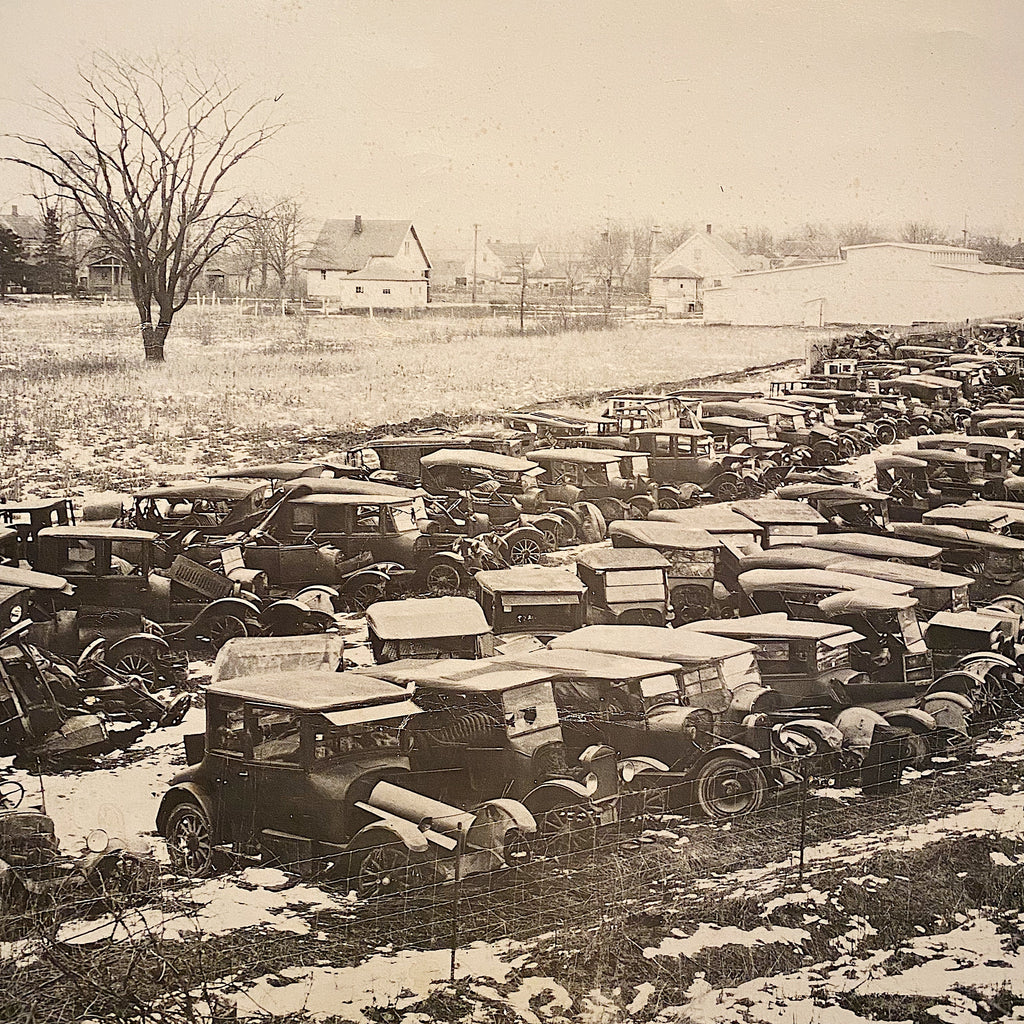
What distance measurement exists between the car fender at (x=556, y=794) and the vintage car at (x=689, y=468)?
3045 millimetres

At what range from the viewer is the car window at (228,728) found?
4.00 metres

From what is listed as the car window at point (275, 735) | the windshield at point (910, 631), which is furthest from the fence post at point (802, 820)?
the car window at point (275, 735)

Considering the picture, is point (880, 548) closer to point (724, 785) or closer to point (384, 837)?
point (724, 785)

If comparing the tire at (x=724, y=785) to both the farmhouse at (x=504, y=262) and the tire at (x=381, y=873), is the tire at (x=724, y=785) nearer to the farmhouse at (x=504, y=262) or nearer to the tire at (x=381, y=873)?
the tire at (x=381, y=873)

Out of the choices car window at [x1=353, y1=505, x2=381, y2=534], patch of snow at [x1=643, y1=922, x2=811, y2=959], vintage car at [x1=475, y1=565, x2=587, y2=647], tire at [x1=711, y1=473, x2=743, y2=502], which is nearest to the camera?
patch of snow at [x1=643, y1=922, x2=811, y2=959]

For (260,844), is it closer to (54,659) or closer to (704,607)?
(54,659)

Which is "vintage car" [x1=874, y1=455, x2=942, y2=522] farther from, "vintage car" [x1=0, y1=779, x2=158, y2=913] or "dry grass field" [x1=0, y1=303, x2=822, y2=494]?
"vintage car" [x1=0, y1=779, x2=158, y2=913]

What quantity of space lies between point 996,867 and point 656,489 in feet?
10.2

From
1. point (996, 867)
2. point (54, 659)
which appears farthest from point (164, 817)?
point (996, 867)

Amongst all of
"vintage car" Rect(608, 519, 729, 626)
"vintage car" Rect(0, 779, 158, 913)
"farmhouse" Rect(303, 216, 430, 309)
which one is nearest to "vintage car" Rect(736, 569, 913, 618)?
"vintage car" Rect(608, 519, 729, 626)

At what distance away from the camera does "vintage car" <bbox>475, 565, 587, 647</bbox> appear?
5035 millimetres

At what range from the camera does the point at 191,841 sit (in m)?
3.99

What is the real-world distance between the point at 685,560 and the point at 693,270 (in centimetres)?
270

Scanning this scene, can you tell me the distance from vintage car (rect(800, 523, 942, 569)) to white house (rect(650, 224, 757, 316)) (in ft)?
6.72
